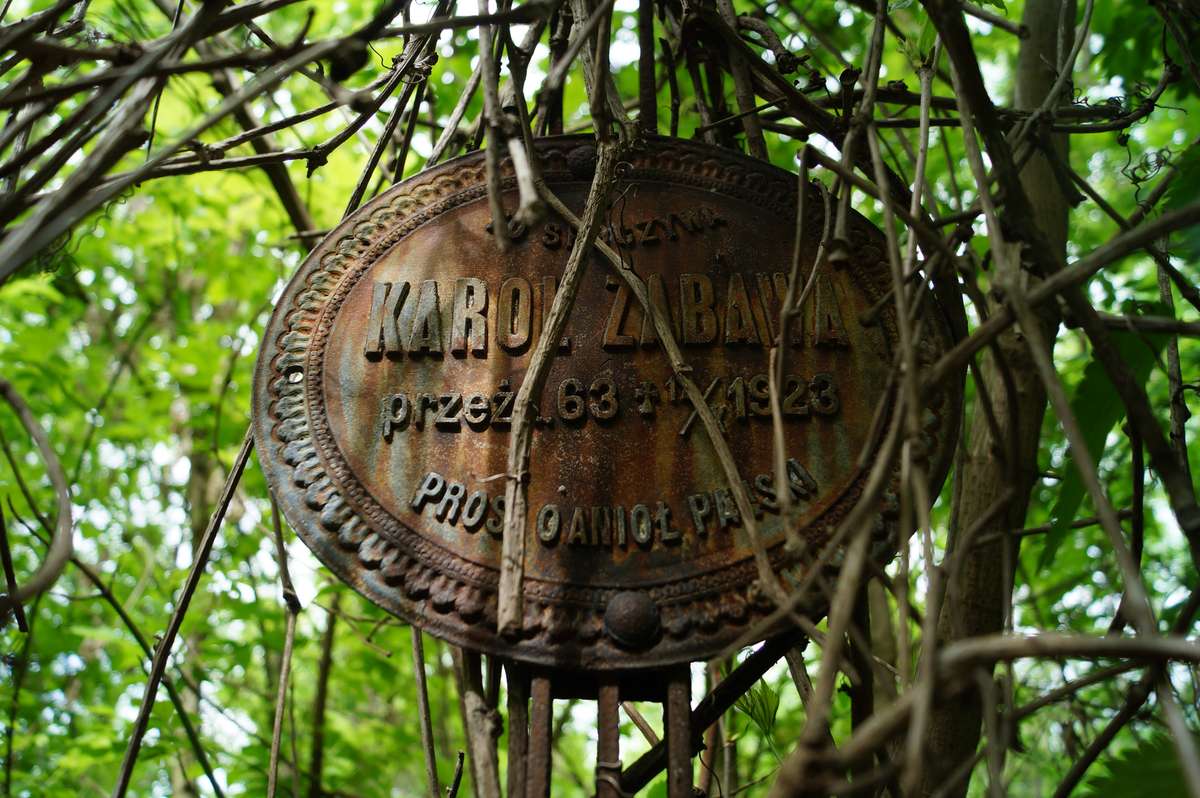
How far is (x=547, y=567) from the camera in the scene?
136 centimetres

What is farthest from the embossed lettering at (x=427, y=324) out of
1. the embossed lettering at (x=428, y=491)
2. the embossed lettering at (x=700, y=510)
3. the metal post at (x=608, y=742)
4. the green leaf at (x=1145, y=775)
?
the green leaf at (x=1145, y=775)

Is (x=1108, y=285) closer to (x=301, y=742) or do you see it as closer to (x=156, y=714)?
(x=156, y=714)

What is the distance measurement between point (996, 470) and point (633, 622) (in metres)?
1.00

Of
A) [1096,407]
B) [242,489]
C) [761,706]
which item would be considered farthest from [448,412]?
[242,489]

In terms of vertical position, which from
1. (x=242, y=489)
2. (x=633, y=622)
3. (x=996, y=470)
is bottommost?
(x=633, y=622)

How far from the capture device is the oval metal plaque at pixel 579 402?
4.43ft

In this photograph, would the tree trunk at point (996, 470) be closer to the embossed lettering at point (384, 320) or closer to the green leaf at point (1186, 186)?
the green leaf at point (1186, 186)

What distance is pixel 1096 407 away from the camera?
135 cm

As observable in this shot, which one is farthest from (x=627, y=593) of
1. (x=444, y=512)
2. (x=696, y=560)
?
(x=444, y=512)

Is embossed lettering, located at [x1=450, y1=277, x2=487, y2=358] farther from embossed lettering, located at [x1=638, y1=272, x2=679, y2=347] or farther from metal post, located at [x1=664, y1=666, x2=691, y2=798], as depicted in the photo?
metal post, located at [x1=664, y1=666, x2=691, y2=798]

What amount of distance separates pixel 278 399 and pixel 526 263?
407mm

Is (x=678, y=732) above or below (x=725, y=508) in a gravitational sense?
below

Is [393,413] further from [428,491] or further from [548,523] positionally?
[548,523]

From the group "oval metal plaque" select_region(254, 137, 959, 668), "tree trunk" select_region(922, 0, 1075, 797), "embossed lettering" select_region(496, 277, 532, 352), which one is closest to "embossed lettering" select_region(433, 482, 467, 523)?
"oval metal plaque" select_region(254, 137, 959, 668)
